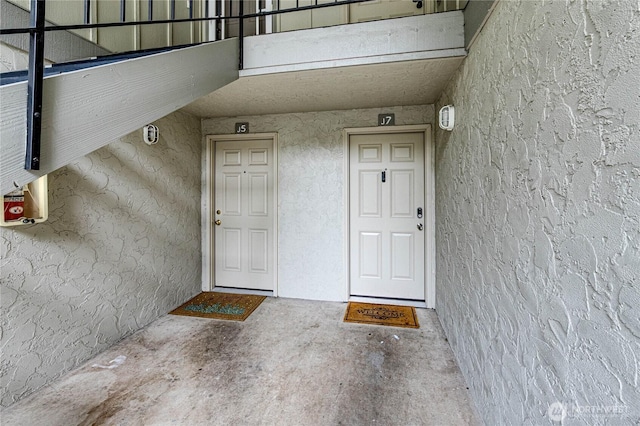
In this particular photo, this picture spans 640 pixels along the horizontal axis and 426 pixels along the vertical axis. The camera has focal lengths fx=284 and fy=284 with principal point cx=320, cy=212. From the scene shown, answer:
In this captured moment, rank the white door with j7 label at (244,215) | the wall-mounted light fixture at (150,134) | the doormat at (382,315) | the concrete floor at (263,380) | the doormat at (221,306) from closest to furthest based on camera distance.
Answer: the concrete floor at (263,380)
the wall-mounted light fixture at (150,134)
the doormat at (382,315)
the doormat at (221,306)
the white door with j7 label at (244,215)

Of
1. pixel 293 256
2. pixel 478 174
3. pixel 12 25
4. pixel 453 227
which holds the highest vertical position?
pixel 12 25

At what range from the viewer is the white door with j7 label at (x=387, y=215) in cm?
306

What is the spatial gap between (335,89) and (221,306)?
8.09ft

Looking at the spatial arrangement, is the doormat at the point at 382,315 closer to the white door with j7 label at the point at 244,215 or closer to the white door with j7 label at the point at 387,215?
the white door with j7 label at the point at 387,215

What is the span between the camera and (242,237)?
136 inches

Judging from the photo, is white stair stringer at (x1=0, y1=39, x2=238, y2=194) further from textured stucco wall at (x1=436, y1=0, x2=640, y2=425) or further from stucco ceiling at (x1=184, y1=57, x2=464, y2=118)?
textured stucco wall at (x1=436, y1=0, x2=640, y2=425)

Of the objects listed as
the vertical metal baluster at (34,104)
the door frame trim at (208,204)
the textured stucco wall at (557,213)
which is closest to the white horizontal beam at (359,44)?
the textured stucco wall at (557,213)

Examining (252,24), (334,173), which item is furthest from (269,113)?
(252,24)

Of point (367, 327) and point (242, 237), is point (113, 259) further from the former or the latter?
point (367, 327)

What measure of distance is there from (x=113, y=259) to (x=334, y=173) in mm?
2163

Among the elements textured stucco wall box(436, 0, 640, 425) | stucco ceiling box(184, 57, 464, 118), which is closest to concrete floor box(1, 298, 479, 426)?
textured stucco wall box(436, 0, 640, 425)

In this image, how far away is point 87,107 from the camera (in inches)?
35.5

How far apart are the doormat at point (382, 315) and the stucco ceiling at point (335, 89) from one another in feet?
6.97

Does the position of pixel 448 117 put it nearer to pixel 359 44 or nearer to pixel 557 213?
pixel 359 44
